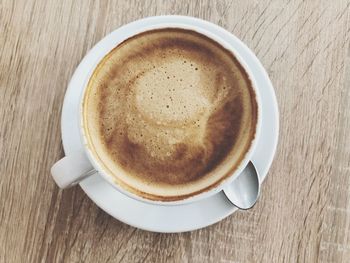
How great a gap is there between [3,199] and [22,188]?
42 millimetres

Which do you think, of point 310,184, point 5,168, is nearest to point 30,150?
point 5,168

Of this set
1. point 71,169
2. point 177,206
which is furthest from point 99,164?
point 177,206

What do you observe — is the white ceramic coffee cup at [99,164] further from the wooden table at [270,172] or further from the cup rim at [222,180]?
the wooden table at [270,172]

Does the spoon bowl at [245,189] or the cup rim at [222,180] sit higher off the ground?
the cup rim at [222,180]

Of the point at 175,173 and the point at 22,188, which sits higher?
the point at 175,173

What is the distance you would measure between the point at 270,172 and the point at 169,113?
0.90ft

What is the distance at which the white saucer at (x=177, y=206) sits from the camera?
1.05 metres

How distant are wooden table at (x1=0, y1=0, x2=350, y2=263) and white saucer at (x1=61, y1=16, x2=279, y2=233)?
77mm

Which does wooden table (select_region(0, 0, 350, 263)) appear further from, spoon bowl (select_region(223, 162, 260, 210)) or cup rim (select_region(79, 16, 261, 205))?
cup rim (select_region(79, 16, 261, 205))

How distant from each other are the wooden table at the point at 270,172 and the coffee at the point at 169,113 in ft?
0.62

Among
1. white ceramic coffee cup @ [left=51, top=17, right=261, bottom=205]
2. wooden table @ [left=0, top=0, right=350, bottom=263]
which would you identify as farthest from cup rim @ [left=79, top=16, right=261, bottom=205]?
wooden table @ [left=0, top=0, right=350, bottom=263]

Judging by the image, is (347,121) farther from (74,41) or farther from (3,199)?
(3,199)

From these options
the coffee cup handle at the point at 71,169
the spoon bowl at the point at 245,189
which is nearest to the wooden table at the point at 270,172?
the spoon bowl at the point at 245,189

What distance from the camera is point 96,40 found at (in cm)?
116
